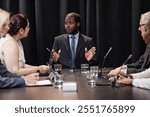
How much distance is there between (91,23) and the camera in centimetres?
501

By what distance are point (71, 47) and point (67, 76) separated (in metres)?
1.28

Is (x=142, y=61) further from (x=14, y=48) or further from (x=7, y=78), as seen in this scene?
Result: (x=7, y=78)

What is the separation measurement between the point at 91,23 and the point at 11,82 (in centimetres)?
257

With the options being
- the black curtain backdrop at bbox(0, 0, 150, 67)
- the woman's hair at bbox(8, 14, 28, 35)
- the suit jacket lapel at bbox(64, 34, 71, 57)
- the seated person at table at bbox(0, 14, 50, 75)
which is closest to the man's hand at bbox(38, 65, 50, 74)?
the seated person at table at bbox(0, 14, 50, 75)

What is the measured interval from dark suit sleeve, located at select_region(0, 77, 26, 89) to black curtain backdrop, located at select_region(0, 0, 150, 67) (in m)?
2.37

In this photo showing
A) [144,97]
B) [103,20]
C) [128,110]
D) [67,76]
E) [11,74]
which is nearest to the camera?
[128,110]

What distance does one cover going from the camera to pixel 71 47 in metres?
4.45

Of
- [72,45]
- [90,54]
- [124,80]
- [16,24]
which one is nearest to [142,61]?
[90,54]

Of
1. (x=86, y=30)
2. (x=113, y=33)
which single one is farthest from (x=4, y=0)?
(x=113, y=33)

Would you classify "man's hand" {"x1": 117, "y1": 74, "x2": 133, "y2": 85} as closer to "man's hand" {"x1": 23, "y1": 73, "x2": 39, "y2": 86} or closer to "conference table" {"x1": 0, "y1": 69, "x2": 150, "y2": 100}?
"conference table" {"x1": 0, "y1": 69, "x2": 150, "y2": 100}

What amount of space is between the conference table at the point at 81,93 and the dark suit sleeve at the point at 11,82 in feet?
0.21

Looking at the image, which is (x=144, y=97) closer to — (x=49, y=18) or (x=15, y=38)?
(x=15, y=38)

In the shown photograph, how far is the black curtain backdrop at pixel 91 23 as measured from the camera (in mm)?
4980

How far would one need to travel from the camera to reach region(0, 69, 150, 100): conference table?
226 cm
